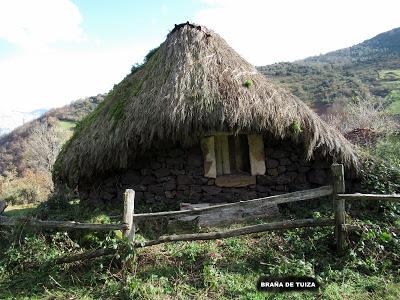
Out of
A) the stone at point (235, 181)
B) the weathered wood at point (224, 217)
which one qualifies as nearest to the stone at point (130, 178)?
the weathered wood at point (224, 217)

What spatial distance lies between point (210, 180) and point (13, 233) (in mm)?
3577

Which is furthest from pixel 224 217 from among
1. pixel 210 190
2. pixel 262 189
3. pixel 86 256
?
pixel 86 256

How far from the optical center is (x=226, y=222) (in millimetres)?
6164

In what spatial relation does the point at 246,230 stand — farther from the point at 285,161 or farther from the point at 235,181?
the point at 285,161

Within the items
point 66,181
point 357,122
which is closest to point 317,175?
point 66,181

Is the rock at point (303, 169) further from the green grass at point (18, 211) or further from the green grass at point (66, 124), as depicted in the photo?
the green grass at point (66, 124)

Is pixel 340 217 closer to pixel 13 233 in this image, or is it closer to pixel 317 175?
pixel 317 175

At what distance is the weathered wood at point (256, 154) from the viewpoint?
22.8 feet

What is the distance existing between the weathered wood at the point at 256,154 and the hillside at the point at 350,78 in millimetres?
19108

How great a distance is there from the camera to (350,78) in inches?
1225

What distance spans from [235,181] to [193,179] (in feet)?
2.79

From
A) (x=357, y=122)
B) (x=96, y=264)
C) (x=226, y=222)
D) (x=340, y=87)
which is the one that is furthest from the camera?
(x=340, y=87)

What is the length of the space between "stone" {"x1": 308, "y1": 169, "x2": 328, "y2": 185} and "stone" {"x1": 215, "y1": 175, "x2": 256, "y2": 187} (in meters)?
1.18

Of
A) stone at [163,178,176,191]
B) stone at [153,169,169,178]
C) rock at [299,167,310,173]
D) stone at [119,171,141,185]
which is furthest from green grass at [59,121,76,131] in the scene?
rock at [299,167,310,173]
